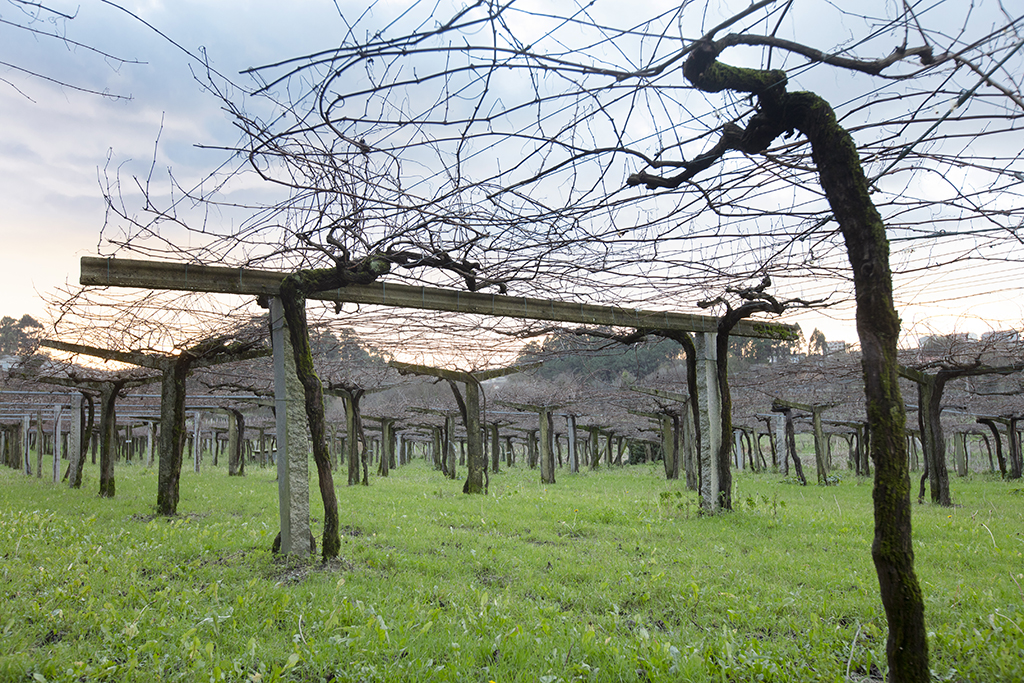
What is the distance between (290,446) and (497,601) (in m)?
3.09

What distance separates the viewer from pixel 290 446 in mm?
6637

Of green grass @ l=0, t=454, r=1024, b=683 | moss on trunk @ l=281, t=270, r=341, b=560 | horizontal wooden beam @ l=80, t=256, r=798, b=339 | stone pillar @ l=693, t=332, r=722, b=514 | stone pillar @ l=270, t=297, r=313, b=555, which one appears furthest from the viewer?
stone pillar @ l=693, t=332, r=722, b=514

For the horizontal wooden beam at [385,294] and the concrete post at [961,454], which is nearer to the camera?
the horizontal wooden beam at [385,294]

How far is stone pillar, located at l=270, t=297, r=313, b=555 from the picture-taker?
6578mm

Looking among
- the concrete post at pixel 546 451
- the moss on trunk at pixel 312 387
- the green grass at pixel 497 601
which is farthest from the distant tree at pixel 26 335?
the concrete post at pixel 546 451

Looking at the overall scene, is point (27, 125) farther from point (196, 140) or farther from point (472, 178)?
point (472, 178)

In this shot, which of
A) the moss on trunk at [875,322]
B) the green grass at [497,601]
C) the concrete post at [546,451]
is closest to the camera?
the moss on trunk at [875,322]

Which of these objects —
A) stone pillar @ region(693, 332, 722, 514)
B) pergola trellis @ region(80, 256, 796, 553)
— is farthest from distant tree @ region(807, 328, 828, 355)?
pergola trellis @ region(80, 256, 796, 553)

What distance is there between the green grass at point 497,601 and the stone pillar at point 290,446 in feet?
1.15

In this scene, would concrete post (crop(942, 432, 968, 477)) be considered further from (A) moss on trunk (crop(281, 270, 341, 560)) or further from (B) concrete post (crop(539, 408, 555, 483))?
(A) moss on trunk (crop(281, 270, 341, 560))

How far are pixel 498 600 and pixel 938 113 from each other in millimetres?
4383

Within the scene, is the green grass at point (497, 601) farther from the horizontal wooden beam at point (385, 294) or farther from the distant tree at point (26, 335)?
the distant tree at point (26, 335)

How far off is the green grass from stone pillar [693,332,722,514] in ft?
2.12

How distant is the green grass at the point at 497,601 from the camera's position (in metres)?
3.67
